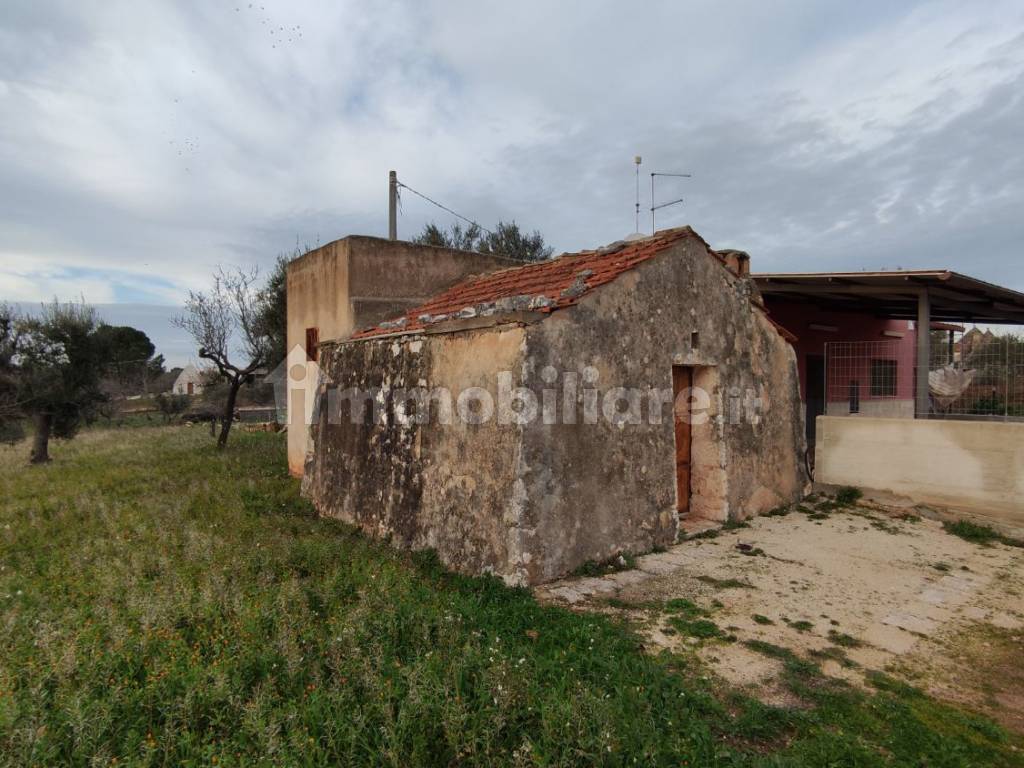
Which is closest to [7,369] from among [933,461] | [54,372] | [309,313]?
[54,372]

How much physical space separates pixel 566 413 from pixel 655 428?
1.37 m

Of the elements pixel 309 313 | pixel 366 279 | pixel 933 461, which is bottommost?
pixel 933 461

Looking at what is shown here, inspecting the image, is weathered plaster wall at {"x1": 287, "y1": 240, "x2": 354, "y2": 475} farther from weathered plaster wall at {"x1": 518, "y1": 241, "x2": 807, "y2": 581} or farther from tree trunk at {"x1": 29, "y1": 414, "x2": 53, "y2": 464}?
tree trunk at {"x1": 29, "y1": 414, "x2": 53, "y2": 464}

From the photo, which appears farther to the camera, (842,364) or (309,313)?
(842,364)

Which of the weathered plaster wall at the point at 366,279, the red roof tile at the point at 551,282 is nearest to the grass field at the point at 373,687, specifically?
the red roof tile at the point at 551,282

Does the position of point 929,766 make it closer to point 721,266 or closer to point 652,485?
point 652,485

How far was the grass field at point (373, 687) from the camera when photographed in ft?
8.73

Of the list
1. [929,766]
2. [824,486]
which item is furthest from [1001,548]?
[929,766]

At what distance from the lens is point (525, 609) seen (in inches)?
171

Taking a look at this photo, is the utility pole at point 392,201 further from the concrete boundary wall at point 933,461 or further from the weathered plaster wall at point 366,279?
the concrete boundary wall at point 933,461

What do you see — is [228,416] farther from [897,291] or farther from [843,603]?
[897,291]

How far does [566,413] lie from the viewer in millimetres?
5277

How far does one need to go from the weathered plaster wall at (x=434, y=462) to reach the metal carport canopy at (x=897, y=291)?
6325 mm

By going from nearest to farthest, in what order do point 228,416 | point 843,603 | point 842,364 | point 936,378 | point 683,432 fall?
point 843,603, point 683,432, point 936,378, point 842,364, point 228,416
